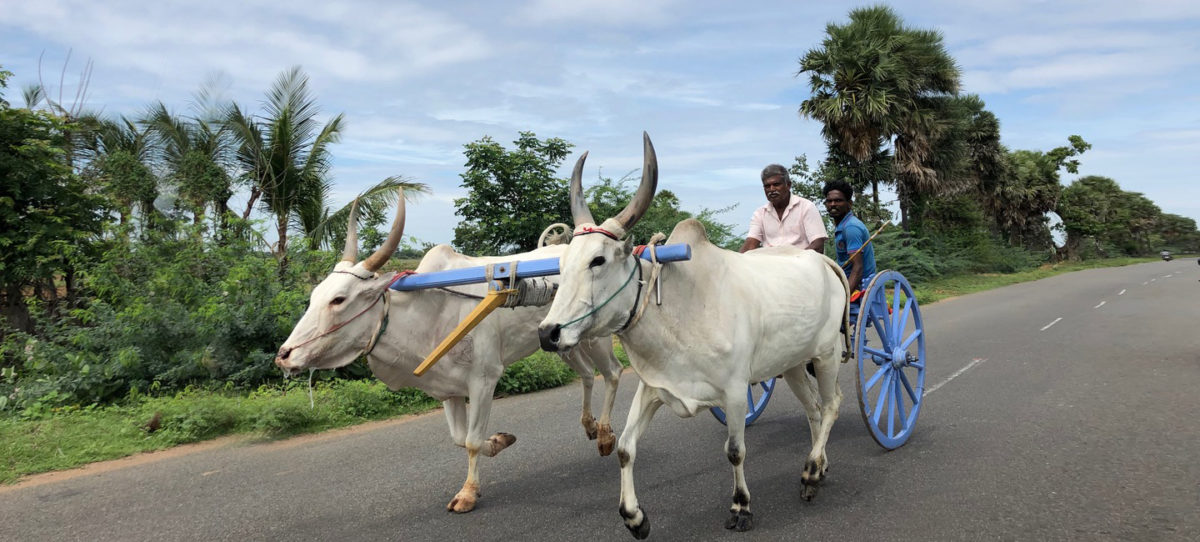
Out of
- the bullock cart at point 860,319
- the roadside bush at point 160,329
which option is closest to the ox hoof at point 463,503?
the bullock cart at point 860,319

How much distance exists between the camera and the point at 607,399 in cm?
512

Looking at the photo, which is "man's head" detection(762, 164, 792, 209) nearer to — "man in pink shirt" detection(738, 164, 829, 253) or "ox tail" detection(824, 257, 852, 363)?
"man in pink shirt" detection(738, 164, 829, 253)

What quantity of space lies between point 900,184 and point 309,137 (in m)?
18.0

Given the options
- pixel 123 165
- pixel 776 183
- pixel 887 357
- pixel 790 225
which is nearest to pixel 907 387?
pixel 887 357

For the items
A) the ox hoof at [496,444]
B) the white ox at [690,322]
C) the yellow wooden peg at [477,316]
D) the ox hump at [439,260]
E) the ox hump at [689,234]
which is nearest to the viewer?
the white ox at [690,322]

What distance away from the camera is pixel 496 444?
14.1 ft

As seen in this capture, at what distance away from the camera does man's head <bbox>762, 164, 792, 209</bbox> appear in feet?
16.4

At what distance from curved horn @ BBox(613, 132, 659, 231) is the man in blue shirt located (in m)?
2.29

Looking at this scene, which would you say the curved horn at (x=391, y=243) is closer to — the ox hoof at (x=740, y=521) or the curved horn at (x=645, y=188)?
the curved horn at (x=645, y=188)

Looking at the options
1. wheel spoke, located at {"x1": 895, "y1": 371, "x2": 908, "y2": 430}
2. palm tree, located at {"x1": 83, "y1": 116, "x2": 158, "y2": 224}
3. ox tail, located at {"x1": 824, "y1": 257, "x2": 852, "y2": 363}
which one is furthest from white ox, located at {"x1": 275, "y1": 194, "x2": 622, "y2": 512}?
palm tree, located at {"x1": 83, "y1": 116, "x2": 158, "y2": 224}

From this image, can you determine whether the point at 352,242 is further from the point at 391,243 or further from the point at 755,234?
the point at 755,234

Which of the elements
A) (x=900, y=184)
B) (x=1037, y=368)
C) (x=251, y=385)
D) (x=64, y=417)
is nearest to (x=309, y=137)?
(x=251, y=385)

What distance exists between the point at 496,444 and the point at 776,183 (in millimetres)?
2660

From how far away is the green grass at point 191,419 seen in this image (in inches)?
210
